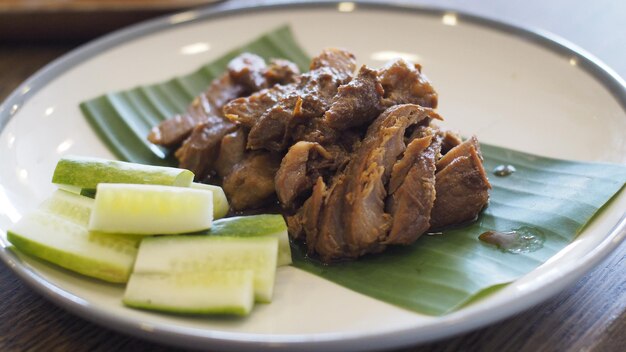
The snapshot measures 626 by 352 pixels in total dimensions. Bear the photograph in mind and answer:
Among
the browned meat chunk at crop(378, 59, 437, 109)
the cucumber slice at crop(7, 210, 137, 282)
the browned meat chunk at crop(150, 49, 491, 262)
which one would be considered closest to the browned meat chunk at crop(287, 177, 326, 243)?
the browned meat chunk at crop(150, 49, 491, 262)

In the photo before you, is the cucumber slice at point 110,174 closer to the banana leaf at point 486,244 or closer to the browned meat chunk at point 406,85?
the banana leaf at point 486,244

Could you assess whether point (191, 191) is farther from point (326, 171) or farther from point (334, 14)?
point (334, 14)

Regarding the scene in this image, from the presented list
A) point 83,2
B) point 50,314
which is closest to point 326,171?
point 50,314

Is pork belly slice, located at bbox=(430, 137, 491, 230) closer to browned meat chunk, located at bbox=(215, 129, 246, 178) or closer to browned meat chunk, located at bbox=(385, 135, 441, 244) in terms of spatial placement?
browned meat chunk, located at bbox=(385, 135, 441, 244)

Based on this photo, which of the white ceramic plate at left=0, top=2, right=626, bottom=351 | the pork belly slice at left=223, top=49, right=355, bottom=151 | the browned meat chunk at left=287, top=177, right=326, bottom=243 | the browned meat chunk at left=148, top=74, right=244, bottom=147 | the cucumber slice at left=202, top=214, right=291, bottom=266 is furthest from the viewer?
the browned meat chunk at left=148, top=74, right=244, bottom=147

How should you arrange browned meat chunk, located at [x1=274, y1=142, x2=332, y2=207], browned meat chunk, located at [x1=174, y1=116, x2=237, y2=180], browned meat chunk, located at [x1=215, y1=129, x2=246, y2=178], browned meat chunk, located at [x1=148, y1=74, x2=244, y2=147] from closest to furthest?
browned meat chunk, located at [x1=274, y1=142, x2=332, y2=207] → browned meat chunk, located at [x1=215, y1=129, x2=246, y2=178] → browned meat chunk, located at [x1=174, y1=116, x2=237, y2=180] → browned meat chunk, located at [x1=148, y1=74, x2=244, y2=147]
